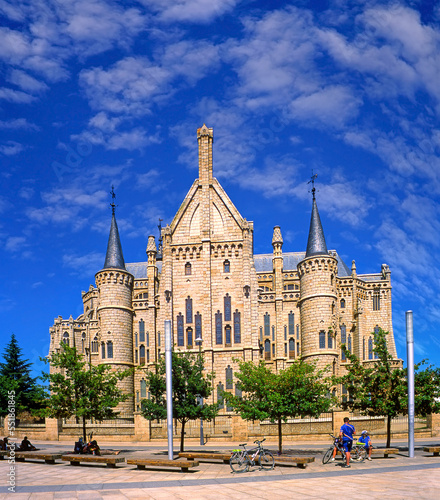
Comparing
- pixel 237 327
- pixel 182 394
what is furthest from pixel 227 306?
pixel 182 394

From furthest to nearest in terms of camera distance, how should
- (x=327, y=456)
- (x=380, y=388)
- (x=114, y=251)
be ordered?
(x=114, y=251)
(x=380, y=388)
(x=327, y=456)

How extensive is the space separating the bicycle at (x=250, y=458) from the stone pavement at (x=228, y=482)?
0.32 m

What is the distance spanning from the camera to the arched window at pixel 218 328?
54.2m

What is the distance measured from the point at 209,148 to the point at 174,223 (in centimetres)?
814

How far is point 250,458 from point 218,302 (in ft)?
111

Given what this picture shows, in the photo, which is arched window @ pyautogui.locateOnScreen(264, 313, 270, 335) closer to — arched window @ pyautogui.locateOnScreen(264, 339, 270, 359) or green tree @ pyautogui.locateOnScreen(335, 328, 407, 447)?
arched window @ pyautogui.locateOnScreen(264, 339, 270, 359)

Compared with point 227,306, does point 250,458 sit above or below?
below

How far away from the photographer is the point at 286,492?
15836mm

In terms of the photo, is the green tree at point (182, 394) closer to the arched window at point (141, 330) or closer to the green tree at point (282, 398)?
the green tree at point (282, 398)

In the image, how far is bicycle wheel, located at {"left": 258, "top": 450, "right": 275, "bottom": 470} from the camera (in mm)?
20719

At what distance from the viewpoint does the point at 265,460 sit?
21.1 m

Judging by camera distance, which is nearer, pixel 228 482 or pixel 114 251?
pixel 228 482

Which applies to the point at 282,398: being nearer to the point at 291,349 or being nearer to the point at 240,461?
the point at 240,461

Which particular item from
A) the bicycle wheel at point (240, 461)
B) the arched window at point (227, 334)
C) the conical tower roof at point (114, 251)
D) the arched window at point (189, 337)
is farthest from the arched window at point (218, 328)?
the bicycle wheel at point (240, 461)
